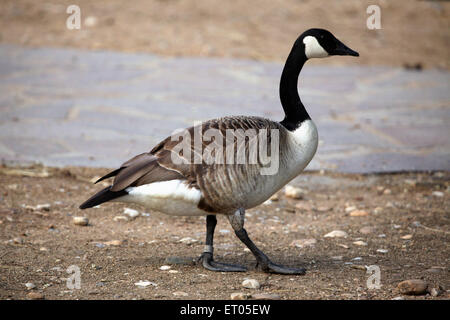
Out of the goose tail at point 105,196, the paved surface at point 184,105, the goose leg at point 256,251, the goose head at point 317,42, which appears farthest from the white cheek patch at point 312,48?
the paved surface at point 184,105

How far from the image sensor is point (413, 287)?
12.6 ft

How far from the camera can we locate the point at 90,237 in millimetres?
4941

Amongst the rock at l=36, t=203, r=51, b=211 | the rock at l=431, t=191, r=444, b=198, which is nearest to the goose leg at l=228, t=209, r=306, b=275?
the rock at l=36, t=203, r=51, b=211

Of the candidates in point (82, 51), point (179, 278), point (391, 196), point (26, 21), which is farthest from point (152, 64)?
point (179, 278)

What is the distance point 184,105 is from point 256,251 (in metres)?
4.10

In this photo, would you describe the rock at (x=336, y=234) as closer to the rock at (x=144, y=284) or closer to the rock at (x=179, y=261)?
the rock at (x=179, y=261)

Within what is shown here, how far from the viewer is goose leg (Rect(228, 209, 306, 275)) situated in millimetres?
4125

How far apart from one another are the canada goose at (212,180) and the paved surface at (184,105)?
222 centimetres

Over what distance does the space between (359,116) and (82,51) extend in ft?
15.1

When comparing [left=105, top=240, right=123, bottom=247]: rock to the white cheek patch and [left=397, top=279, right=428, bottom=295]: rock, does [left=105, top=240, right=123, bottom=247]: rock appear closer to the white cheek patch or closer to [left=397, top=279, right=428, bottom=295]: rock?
the white cheek patch

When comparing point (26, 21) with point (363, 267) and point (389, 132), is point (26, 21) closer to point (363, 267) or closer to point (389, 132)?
point (389, 132)

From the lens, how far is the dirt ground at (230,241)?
13.1ft

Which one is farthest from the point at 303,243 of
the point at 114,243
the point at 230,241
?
the point at 114,243

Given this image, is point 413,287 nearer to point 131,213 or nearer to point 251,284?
point 251,284
